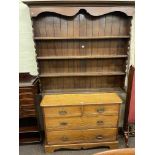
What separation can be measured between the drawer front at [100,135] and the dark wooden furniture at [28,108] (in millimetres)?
700

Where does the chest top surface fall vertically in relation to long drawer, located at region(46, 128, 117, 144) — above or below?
above

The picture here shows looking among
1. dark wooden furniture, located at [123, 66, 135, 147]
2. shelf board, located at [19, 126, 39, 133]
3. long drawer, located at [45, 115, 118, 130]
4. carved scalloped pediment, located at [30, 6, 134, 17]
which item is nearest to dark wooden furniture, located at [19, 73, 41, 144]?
shelf board, located at [19, 126, 39, 133]

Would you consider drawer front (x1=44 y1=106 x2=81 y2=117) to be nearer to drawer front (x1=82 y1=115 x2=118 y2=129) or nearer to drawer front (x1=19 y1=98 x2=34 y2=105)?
drawer front (x1=82 y1=115 x2=118 y2=129)

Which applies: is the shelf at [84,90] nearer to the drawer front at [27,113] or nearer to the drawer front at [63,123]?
the drawer front at [27,113]

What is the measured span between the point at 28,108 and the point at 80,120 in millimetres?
691

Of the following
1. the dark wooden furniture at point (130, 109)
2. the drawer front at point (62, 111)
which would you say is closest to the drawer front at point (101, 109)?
the drawer front at point (62, 111)

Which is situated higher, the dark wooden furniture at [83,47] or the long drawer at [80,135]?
the dark wooden furniture at [83,47]

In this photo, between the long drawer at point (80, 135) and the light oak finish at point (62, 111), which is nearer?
the light oak finish at point (62, 111)

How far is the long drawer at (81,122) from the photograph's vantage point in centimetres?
247

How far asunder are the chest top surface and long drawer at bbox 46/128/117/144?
0.39m

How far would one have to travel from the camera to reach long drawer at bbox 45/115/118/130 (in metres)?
2.47
